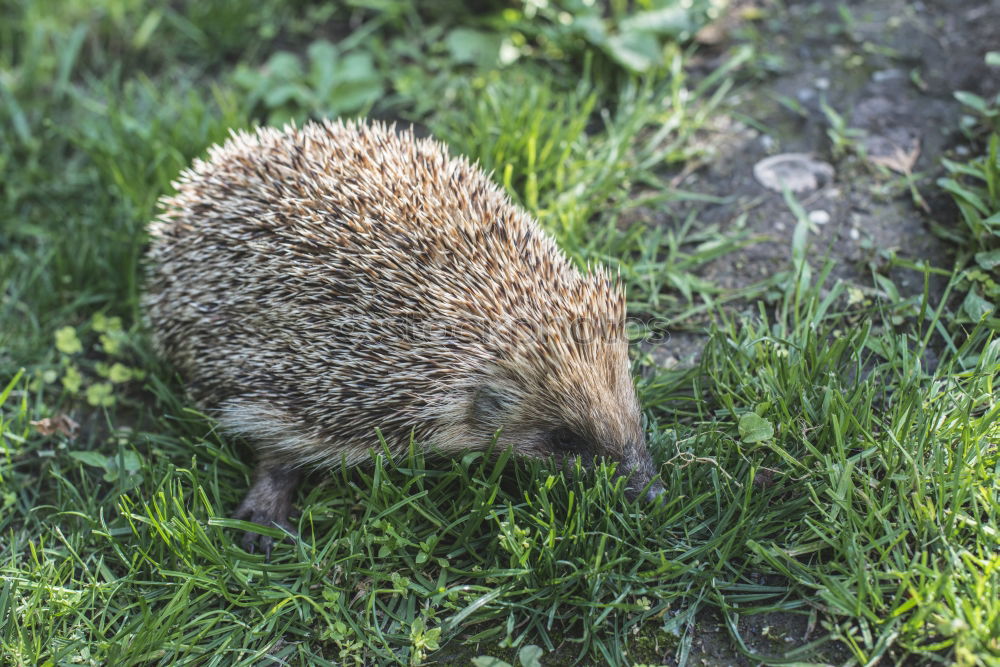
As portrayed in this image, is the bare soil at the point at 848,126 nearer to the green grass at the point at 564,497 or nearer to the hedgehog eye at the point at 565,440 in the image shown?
the green grass at the point at 564,497

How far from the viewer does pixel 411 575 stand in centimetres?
344

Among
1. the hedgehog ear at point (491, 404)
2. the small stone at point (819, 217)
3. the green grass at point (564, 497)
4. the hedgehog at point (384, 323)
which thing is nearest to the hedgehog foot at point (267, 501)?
the hedgehog at point (384, 323)

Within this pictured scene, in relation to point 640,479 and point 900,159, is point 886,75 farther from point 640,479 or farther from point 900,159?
point 640,479

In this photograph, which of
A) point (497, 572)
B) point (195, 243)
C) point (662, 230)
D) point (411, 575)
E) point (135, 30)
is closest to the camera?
point (497, 572)

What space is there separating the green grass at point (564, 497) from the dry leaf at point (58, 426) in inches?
1.4

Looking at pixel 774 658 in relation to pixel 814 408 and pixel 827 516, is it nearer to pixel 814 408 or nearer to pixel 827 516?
pixel 827 516

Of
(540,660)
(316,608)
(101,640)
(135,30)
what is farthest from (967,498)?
(135,30)

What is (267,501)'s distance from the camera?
12.3 ft

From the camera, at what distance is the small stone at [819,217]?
14.9 ft

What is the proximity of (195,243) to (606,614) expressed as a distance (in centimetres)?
238

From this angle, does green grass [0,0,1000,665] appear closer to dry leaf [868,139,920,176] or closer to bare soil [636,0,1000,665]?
bare soil [636,0,1000,665]

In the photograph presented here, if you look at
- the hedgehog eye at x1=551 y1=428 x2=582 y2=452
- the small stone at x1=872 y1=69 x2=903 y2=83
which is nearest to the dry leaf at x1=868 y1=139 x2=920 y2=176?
the small stone at x1=872 y1=69 x2=903 y2=83

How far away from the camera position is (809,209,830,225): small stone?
454 cm

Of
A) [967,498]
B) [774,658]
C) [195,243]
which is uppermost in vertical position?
[195,243]
